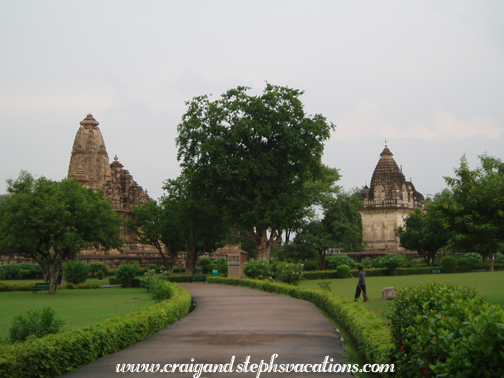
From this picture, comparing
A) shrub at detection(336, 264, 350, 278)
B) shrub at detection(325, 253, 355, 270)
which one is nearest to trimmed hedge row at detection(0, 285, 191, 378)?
shrub at detection(336, 264, 350, 278)

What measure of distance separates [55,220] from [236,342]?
18.5m

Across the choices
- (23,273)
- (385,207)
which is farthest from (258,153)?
(385,207)

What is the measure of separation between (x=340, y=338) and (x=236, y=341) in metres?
2.29

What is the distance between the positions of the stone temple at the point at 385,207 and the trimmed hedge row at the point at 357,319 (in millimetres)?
35789

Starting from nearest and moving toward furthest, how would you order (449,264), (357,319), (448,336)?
(448,336) < (357,319) < (449,264)

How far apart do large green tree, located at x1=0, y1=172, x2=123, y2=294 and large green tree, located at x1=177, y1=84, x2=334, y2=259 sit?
8587 millimetres

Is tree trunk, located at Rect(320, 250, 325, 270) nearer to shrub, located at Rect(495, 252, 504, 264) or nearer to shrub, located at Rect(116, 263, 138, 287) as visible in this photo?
shrub, located at Rect(495, 252, 504, 264)

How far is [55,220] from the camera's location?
27.0 metres

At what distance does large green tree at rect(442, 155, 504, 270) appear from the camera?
59.6ft

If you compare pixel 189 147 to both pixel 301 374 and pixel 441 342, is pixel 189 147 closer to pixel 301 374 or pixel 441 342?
pixel 301 374

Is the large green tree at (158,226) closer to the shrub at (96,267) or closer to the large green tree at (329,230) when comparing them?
the shrub at (96,267)

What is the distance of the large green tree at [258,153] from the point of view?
115 ft

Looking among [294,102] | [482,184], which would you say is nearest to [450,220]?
[482,184]

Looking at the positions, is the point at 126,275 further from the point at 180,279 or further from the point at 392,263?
the point at 392,263
